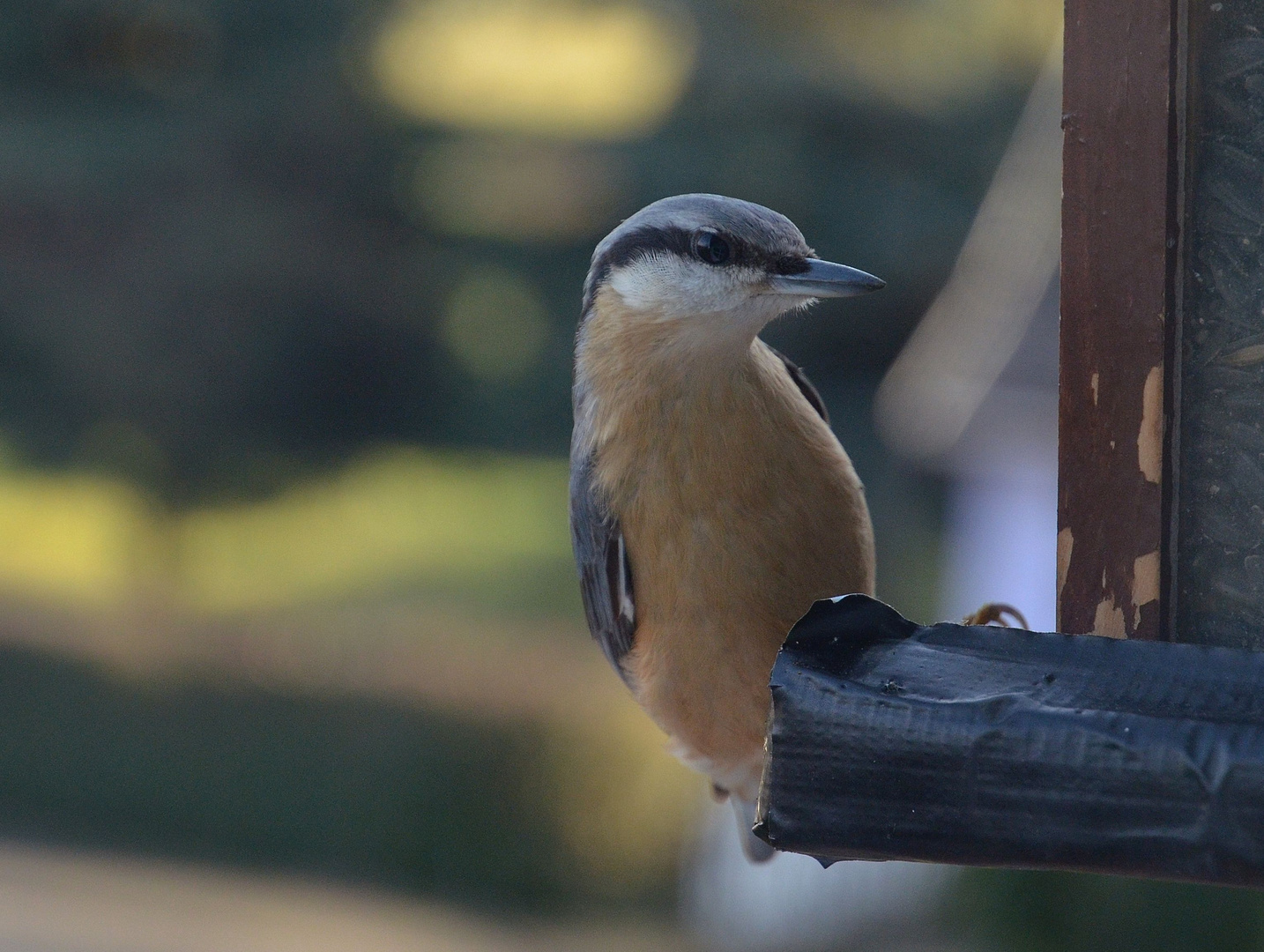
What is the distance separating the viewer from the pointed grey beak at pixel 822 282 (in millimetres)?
2188

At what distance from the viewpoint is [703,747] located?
2672 mm

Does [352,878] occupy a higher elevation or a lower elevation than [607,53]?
lower

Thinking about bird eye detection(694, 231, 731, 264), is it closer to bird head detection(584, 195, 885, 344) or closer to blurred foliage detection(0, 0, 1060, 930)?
bird head detection(584, 195, 885, 344)

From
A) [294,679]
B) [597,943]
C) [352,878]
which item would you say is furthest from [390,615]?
[597,943]

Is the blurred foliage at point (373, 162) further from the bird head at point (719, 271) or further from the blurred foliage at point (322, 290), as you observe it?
the bird head at point (719, 271)

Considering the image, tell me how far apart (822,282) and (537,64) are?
869 cm

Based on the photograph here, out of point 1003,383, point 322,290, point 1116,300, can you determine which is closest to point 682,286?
point 1116,300

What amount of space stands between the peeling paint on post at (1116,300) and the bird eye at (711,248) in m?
0.52

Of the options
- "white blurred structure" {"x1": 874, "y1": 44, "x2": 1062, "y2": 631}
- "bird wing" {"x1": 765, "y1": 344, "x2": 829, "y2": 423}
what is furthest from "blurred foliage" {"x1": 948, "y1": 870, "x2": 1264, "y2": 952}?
"bird wing" {"x1": 765, "y1": 344, "x2": 829, "y2": 423}

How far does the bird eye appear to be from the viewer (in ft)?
7.57

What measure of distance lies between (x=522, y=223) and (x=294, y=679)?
3.53 m

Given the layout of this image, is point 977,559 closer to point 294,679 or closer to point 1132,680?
point 294,679

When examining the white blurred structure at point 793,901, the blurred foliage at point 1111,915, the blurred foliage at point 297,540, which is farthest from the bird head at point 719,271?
the blurred foliage at point 297,540

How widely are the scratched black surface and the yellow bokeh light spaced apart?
8437 millimetres
